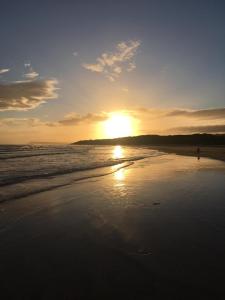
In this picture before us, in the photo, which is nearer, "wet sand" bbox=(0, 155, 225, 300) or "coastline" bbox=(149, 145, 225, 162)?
"wet sand" bbox=(0, 155, 225, 300)

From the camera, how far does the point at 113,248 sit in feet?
20.5

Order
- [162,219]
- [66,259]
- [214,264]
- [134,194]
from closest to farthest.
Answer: [214,264]
[66,259]
[162,219]
[134,194]

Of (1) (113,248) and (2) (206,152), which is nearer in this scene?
(1) (113,248)

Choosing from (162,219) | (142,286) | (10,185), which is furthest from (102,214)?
(10,185)

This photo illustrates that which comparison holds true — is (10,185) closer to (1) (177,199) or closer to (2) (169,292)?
A: (1) (177,199)

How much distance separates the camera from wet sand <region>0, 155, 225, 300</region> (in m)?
4.53

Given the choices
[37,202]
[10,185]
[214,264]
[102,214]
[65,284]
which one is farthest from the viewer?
[10,185]

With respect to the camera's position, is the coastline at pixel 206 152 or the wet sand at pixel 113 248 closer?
the wet sand at pixel 113 248

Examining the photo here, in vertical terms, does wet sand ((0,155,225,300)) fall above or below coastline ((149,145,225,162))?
above

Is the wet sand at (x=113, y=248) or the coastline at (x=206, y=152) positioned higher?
the wet sand at (x=113, y=248)

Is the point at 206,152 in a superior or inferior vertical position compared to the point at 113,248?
inferior

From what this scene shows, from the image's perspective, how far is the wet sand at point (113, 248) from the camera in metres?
4.53

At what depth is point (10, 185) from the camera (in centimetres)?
1543

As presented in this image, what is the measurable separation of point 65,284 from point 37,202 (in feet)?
22.5
